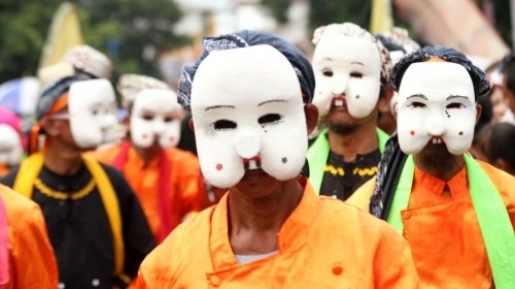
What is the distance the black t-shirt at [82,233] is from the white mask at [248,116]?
3.30 m

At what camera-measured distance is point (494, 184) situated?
506 centimetres

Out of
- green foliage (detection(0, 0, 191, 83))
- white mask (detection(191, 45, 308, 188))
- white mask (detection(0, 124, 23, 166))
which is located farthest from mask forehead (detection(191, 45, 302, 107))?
green foliage (detection(0, 0, 191, 83))

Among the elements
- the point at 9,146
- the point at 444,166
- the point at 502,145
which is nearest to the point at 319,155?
the point at 502,145

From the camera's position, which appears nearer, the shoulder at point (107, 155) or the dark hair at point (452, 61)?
the dark hair at point (452, 61)

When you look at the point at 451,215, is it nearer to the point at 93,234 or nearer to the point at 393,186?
the point at 393,186

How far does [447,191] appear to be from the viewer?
510 cm

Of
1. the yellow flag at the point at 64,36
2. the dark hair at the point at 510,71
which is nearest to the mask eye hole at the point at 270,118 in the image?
the dark hair at the point at 510,71

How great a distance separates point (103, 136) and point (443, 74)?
2.65 meters

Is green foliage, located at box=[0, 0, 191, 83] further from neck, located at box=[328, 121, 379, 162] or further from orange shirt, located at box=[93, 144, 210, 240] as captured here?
neck, located at box=[328, 121, 379, 162]

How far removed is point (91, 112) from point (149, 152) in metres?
1.99

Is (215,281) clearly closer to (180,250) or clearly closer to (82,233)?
(180,250)

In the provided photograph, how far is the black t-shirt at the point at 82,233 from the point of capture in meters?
6.89

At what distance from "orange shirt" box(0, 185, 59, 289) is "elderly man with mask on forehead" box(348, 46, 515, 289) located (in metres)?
1.29

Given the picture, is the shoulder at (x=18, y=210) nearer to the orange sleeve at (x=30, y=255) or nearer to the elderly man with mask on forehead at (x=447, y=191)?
the orange sleeve at (x=30, y=255)
